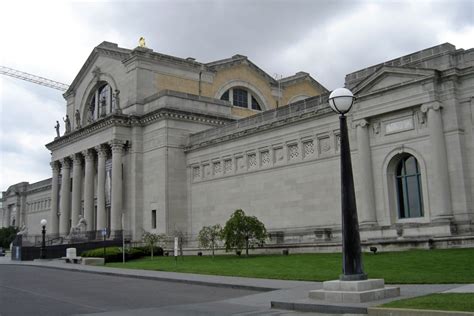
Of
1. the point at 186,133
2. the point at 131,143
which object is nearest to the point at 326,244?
the point at 186,133

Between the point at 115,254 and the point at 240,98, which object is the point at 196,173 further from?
the point at 240,98

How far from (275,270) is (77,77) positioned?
48.7 metres

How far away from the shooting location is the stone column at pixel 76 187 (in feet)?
196

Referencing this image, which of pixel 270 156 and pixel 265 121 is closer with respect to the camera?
pixel 270 156

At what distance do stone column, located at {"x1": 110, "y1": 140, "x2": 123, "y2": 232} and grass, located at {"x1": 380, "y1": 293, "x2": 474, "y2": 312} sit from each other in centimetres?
4113

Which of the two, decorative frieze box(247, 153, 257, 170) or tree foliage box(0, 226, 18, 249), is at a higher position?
decorative frieze box(247, 153, 257, 170)

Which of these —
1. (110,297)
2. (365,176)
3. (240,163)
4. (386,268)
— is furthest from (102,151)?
(386,268)

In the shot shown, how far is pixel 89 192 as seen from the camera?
187 feet

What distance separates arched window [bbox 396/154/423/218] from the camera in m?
32.1

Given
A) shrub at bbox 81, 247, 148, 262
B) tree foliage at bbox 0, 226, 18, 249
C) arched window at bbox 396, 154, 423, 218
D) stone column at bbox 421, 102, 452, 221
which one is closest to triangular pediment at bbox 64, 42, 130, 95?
shrub at bbox 81, 247, 148, 262

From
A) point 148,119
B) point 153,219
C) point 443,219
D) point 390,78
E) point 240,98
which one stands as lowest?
point 443,219

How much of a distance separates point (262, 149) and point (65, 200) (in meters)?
29.1

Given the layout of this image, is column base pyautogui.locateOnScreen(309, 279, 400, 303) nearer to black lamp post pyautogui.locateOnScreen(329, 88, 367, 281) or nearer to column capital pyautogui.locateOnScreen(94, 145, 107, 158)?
black lamp post pyautogui.locateOnScreen(329, 88, 367, 281)

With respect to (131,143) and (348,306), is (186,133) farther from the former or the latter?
(348,306)
